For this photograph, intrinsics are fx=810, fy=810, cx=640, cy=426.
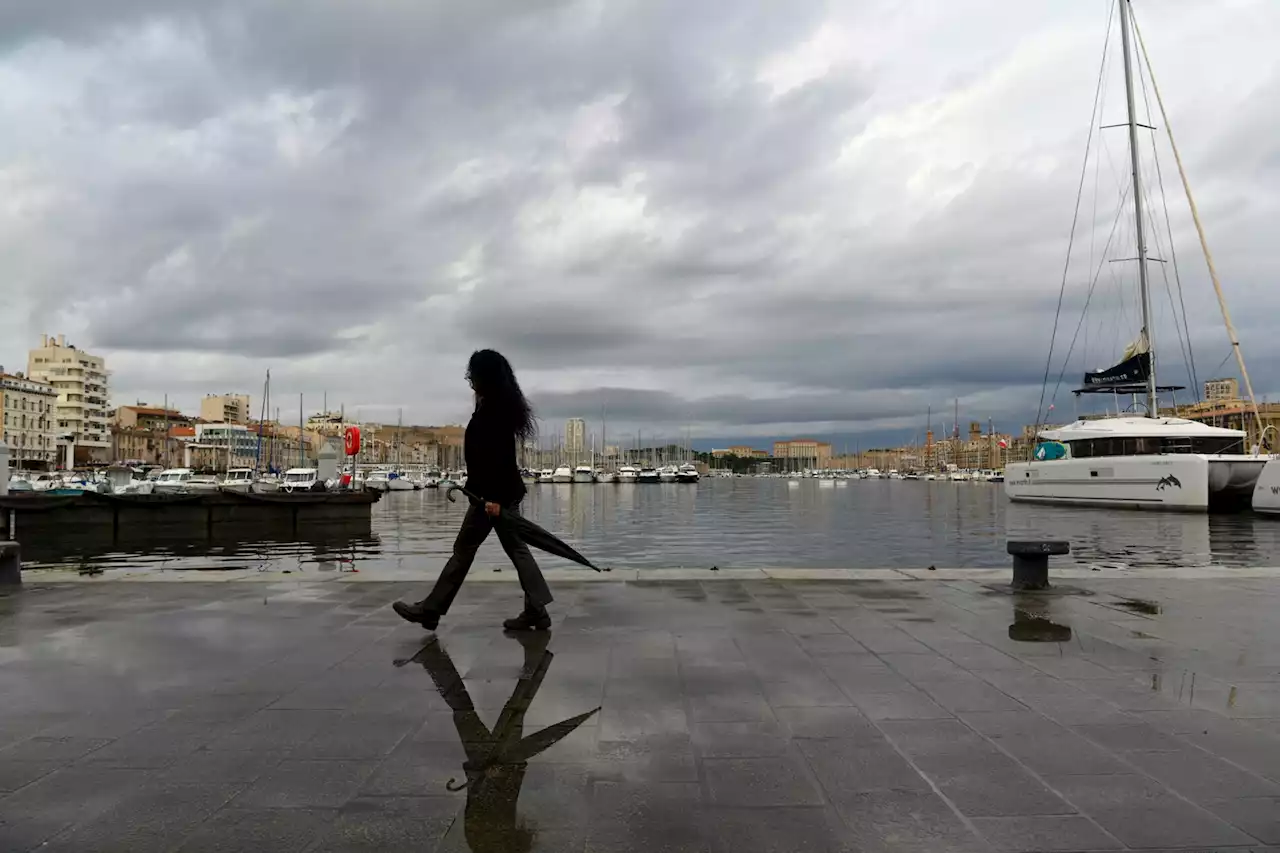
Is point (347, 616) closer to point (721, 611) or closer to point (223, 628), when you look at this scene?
point (223, 628)

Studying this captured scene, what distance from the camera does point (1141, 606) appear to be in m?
8.35

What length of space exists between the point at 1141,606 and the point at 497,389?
22.6ft

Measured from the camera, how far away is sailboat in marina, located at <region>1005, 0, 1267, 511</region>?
41250 millimetres

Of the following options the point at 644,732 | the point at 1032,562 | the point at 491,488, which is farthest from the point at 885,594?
the point at 644,732

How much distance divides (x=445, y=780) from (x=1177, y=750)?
363 centimetres

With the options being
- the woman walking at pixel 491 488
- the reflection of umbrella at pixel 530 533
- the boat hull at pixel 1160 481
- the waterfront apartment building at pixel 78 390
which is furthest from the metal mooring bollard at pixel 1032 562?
the waterfront apartment building at pixel 78 390

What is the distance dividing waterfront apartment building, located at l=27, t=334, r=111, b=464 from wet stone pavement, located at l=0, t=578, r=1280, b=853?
166200 millimetres

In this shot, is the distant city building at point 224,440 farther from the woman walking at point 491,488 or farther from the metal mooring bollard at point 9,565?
the woman walking at point 491,488

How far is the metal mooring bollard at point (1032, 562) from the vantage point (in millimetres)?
9438

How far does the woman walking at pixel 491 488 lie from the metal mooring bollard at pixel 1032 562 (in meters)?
5.77

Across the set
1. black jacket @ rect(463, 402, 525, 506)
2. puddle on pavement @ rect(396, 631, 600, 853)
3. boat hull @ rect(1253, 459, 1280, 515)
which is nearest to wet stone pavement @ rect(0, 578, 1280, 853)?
puddle on pavement @ rect(396, 631, 600, 853)

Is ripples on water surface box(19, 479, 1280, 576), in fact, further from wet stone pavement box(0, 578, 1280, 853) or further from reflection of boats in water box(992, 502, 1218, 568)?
wet stone pavement box(0, 578, 1280, 853)

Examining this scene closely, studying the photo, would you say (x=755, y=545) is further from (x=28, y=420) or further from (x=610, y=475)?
(x=610, y=475)

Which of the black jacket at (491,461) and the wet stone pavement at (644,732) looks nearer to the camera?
the wet stone pavement at (644,732)
